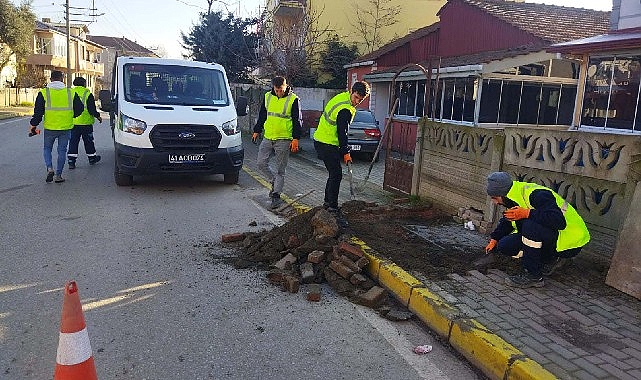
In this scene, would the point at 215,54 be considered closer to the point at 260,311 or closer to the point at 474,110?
the point at 474,110

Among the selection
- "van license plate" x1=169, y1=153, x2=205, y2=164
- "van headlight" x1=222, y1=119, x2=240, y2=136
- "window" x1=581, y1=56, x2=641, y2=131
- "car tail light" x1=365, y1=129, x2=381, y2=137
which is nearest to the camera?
"van license plate" x1=169, y1=153, x2=205, y2=164

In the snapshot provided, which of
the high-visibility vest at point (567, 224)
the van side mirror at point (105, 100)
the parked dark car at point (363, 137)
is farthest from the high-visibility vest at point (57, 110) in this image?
the high-visibility vest at point (567, 224)

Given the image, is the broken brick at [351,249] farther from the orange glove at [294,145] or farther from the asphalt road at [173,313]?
the orange glove at [294,145]

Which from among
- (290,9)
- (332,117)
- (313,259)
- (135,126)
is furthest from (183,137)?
(290,9)

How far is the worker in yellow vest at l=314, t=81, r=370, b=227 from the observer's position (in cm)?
661

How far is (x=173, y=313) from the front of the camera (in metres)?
4.09

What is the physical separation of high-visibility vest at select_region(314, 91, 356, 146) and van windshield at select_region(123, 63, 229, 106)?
331cm

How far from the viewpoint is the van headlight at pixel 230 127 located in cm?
886

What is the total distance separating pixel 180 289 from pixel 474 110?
12.0m

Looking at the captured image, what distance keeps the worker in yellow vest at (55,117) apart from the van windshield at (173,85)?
1203mm

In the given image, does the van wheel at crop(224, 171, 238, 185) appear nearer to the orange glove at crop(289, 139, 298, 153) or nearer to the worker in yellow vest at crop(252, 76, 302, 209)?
the worker in yellow vest at crop(252, 76, 302, 209)

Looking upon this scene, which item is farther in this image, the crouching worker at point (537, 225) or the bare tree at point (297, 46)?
→ the bare tree at point (297, 46)

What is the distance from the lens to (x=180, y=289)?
4578 millimetres

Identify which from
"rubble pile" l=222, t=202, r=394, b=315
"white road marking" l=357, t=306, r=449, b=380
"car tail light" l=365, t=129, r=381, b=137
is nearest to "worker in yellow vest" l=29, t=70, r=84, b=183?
"rubble pile" l=222, t=202, r=394, b=315
